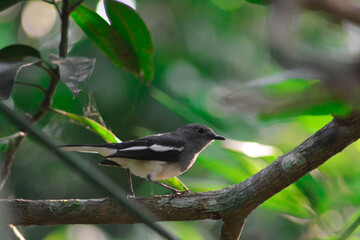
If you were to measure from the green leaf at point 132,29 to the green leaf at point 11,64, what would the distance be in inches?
19.8

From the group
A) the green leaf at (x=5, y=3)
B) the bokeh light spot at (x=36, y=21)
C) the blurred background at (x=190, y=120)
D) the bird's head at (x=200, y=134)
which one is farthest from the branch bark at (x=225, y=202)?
the bokeh light spot at (x=36, y=21)

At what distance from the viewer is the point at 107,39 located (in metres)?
2.62

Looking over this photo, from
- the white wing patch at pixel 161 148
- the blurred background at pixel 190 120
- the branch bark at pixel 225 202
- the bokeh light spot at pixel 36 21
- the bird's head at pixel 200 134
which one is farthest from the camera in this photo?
the bokeh light spot at pixel 36 21

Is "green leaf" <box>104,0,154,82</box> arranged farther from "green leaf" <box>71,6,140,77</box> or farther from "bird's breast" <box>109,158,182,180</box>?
"bird's breast" <box>109,158,182,180</box>

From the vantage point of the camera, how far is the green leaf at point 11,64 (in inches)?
70.3

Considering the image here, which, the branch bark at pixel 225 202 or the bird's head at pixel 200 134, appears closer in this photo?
the branch bark at pixel 225 202

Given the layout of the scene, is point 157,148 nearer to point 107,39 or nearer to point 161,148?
point 161,148

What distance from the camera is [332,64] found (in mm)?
280

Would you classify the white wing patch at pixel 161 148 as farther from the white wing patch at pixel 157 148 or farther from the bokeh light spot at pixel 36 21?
the bokeh light spot at pixel 36 21

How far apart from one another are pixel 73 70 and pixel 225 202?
3.61 ft

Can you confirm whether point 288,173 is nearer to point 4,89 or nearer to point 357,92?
point 4,89

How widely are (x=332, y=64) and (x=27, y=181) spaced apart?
5.16m

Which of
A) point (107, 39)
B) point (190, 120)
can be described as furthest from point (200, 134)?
point (107, 39)

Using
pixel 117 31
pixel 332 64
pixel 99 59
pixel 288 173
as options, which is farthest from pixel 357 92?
pixel 99 59
